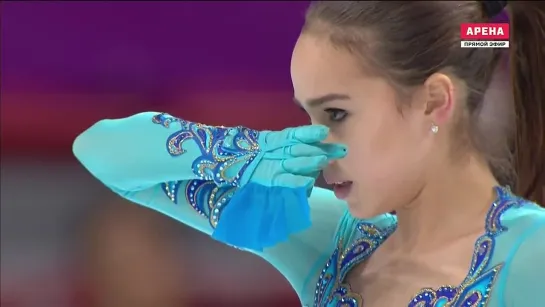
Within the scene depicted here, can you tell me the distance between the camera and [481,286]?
78 cm

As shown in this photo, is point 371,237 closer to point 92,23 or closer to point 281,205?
point 281,205

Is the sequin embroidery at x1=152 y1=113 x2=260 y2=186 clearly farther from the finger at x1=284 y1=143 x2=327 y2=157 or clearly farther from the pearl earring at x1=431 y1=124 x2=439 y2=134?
the pearl earring at x1=431 y1=124 x2=439 y2=134

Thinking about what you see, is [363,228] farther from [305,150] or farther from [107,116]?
[107,116]

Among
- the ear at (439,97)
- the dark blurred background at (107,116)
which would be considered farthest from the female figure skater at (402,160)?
the dark blurred background at (107,116)

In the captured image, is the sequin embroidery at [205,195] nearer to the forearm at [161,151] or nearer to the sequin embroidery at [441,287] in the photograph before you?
the forearm at [161,151]

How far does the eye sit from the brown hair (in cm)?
6

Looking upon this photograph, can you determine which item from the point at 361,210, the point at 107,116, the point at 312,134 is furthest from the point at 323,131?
the point at 107,116

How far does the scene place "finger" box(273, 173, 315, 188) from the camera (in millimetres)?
817

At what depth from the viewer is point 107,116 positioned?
4.37 feet

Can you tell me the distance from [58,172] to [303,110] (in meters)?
0.68

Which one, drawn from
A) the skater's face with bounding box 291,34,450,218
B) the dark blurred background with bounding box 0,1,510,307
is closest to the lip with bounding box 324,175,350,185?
the skater's face with bounding box 291,34,450,218

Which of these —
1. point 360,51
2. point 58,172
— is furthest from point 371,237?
point 58,172

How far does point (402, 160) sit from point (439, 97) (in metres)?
0.08

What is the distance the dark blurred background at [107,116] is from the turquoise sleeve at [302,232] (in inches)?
11.5
